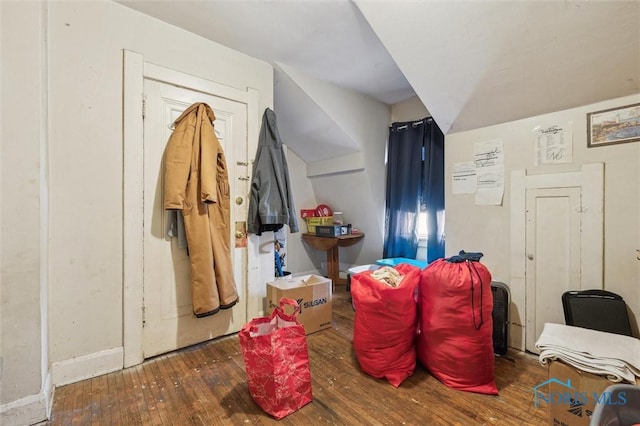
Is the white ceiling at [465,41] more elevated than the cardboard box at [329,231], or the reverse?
the white ceiling at [465,41]

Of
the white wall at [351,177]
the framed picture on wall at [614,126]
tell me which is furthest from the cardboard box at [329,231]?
the framed picture on wall at [614,126]

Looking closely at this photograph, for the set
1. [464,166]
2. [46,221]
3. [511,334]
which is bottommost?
[511,334]

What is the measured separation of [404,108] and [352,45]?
1.35 m

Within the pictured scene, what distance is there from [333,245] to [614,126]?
2.50 metres

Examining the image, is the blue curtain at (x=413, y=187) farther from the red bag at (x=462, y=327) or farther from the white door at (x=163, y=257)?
the white door at (x=163, y=257)

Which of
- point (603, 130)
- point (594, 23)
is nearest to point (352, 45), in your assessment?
point (594, 23)

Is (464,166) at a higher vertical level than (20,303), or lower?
higher

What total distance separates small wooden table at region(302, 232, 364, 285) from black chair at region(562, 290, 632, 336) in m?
2.10

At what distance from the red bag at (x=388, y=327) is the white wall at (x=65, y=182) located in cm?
151

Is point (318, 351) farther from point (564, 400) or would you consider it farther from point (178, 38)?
point (178, 38)

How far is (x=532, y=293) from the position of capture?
1818 mm

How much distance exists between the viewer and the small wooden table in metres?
3.37

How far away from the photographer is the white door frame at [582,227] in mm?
1568

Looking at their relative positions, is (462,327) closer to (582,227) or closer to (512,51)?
(582,227)
